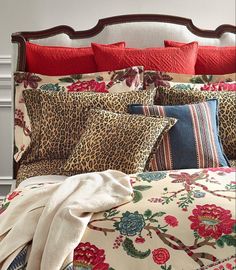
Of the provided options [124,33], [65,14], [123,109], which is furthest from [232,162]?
[65,14]

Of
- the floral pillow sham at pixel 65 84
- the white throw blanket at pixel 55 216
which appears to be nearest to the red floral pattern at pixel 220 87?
the floral pillow sham at pixel 65 84

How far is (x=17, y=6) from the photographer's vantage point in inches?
127

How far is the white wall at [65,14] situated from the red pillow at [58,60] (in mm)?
483

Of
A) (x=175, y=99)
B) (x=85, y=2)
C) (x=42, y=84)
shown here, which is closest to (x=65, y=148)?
(x=42, y=84)

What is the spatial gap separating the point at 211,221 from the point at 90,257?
332 millimetres

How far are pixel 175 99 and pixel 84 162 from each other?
23.1 inches

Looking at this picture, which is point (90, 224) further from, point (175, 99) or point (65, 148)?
point (175, 99)

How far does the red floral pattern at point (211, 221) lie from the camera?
1.40 metres

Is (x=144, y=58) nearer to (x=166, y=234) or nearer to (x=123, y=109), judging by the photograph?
(x=123, y=109)

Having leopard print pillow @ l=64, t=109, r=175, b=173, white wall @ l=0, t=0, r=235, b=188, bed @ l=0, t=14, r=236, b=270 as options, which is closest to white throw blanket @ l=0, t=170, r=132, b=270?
bed @ l=0, t=14, r=236, b=270

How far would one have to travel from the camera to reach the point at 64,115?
7.88 ft

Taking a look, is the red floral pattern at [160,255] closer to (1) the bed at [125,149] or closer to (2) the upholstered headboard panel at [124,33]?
(1) the bed at [125,149]

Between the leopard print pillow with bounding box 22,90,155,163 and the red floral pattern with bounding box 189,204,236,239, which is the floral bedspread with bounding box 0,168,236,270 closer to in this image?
the red floral pattern with bounding box 189,204,236,239

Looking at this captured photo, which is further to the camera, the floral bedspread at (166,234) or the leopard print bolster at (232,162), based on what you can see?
the leopard print bolster at (232,162)
